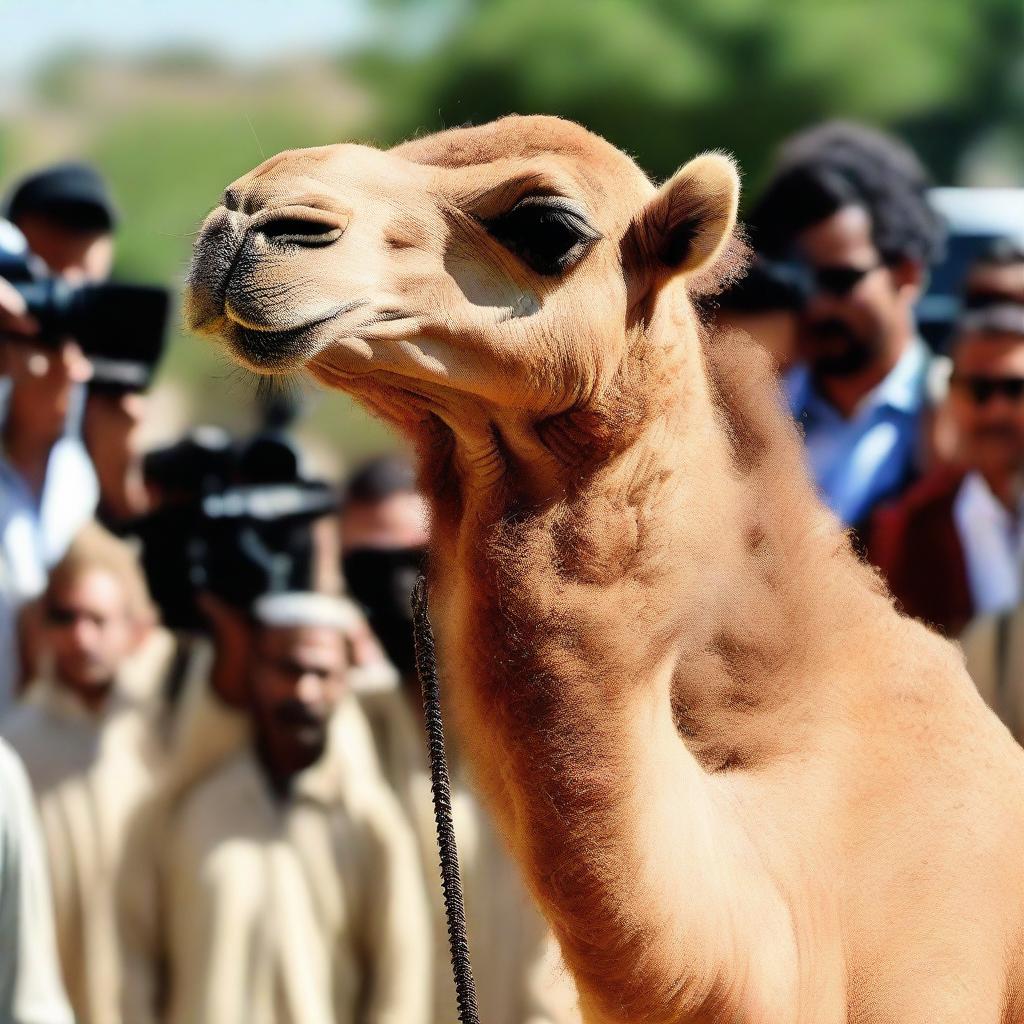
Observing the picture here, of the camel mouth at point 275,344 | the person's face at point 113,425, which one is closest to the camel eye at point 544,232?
Answer: the camel mouth at point 275,344

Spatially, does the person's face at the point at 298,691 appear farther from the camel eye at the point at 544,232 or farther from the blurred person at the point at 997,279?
the camel eye at the point at 544,232

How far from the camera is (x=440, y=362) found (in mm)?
2713

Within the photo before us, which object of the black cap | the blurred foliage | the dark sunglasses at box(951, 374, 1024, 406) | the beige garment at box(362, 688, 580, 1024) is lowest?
the beige garment at box(362, 688, 580, 1024)

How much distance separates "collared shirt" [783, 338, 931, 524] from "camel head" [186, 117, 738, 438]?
2.37 m

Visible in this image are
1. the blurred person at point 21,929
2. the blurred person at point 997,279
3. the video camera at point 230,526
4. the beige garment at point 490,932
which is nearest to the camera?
the blurred person at point 21,929

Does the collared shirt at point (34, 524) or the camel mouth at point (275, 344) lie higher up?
the camel mouth at point (275, 344)

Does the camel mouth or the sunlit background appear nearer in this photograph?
the camel mouth

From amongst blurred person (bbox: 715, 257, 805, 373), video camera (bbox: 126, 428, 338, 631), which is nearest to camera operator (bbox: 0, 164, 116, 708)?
video camera (bbox: 126, 428, 338, 631)

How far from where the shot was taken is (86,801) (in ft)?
17.6

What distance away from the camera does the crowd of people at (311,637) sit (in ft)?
16.7

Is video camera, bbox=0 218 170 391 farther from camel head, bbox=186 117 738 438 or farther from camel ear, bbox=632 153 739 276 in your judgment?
camel ear, bbox=632 153 739 276

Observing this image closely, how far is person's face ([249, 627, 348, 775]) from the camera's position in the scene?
5352 mm

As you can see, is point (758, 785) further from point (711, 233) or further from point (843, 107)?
point (843, 107)

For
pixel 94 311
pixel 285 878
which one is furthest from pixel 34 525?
pixel 285 878
